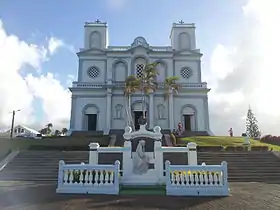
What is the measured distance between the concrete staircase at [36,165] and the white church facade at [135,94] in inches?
636

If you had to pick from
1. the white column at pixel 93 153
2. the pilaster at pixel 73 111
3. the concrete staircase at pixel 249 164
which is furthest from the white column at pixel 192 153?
the pilaster at pixel 73 111

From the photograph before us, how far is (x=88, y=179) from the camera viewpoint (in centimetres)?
1041

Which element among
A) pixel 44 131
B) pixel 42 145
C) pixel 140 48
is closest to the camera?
pixel 42 145

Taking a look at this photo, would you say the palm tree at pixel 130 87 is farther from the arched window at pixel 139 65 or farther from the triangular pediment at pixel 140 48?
the triangular pediment at pixel 140 48

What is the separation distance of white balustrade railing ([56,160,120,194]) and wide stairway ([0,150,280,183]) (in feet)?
17.9

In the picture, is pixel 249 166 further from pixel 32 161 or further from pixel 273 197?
pixel 32 161

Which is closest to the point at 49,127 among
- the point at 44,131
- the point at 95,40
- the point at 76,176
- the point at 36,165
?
the point at 44,131

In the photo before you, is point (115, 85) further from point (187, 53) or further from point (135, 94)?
point (187, 53)

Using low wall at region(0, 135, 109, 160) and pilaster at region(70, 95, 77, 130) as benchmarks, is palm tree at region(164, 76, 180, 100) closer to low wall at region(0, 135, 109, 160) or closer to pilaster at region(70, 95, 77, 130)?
low wall at region(0, 135, 109, 160)

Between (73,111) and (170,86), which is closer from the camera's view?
(170,86)

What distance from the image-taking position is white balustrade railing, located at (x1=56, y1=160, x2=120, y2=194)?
10.2m

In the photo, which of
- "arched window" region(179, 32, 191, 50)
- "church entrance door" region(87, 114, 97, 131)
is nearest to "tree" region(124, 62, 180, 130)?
"church entrance door" region(87, 114, 97, 131)

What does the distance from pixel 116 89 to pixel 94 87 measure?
315 cm

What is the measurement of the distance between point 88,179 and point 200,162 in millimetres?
10441
